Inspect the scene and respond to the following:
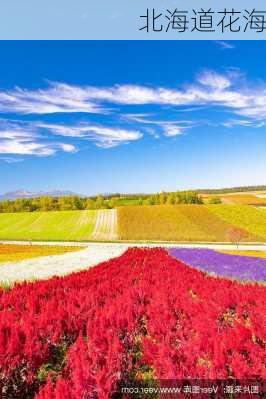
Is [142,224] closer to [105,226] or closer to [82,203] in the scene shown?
[105,226]

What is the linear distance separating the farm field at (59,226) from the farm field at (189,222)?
3.20 meters

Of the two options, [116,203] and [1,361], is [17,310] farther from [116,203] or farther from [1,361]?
[116,203]

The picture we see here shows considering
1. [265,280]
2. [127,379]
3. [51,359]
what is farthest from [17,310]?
[265,280]

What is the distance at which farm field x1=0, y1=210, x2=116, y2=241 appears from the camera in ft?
224

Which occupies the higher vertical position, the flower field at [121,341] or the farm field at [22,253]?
the flower field at [121,341]

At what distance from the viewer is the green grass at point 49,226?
226 ft

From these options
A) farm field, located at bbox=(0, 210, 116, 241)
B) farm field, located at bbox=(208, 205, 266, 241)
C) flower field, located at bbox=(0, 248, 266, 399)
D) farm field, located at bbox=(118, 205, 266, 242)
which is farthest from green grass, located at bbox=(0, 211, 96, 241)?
flower field, located at bbox=(0, 248, 266, 399)

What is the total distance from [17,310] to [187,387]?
482 centimetres

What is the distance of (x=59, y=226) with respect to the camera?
77.6 meters

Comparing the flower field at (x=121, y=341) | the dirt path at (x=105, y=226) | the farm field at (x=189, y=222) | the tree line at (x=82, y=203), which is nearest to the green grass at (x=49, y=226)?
the dirt path at (x=105, y=226)

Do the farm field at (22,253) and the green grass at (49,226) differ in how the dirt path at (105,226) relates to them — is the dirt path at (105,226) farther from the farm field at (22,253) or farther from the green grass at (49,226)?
the farm field at (22,253)

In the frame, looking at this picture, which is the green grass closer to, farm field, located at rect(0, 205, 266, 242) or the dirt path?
farm field, located at rect(0, 205, 266, 242)

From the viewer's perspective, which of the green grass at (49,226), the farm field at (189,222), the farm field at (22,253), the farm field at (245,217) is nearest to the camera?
the farm field at (22,253)

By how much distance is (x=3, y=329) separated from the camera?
555cm
